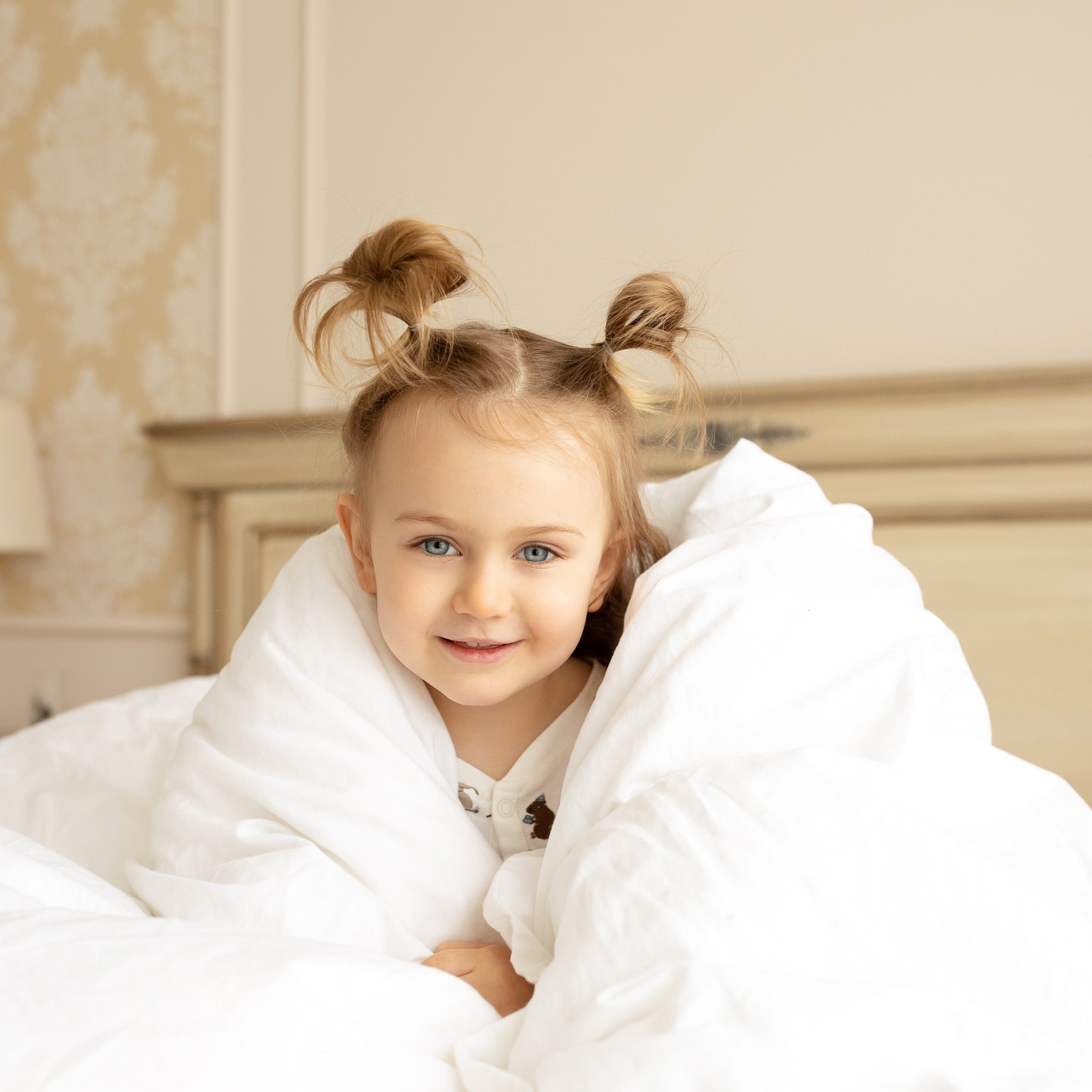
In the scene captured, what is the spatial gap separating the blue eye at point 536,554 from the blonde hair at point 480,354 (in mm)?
89

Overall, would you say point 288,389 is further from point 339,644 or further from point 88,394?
point 339,644

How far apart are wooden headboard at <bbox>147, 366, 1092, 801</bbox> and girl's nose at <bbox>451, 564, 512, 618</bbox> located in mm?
656

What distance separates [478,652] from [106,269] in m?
1.73

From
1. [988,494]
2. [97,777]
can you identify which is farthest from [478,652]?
[988,494]

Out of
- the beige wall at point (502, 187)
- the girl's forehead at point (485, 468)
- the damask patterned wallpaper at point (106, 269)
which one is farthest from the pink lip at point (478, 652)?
the damask patterned wallpaper at point (106, 269)

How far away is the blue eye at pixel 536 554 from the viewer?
2.59ft

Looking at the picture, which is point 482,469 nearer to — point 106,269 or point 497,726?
point 497,726

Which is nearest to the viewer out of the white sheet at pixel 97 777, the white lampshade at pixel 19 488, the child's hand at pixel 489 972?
the child's hand at pixel 489 972

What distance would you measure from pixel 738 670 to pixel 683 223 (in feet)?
3.89

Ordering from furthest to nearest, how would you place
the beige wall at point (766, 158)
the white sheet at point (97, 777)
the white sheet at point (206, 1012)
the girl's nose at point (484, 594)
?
the beige wall at point (766, 158) → the white sheet at point (97, 777) → the girl's nose at point (484, 594) → the white sheet at point (206, 1012)

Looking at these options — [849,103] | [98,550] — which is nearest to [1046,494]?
[849,103]

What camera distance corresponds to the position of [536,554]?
2.61 feet

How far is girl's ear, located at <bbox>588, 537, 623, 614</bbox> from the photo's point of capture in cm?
90

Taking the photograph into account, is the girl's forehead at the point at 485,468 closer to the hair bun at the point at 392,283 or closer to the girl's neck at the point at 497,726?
the hair bun at the point at 392,283
